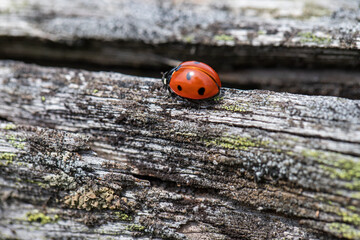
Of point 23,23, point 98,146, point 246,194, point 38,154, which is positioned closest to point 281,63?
point 246,194

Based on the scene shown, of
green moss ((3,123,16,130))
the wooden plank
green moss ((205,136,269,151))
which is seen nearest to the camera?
green moss ((205,136,269,151))

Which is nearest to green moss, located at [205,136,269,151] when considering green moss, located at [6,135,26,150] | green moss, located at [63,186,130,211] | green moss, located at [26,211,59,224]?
green moss, located at [63,186,130,211]

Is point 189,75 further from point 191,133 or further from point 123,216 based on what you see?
point 123,216

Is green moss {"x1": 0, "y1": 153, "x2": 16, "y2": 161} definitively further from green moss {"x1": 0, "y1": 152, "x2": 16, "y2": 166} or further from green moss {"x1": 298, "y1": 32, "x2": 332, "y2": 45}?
green moss {"x1": 298, "y1": 32, "x2": 332, "y2": 45}

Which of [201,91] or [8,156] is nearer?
[201,91]

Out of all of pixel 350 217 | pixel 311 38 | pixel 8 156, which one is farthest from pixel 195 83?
pixel 8 156

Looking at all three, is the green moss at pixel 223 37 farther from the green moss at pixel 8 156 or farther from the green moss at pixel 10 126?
the green moss at pixel 8 156
